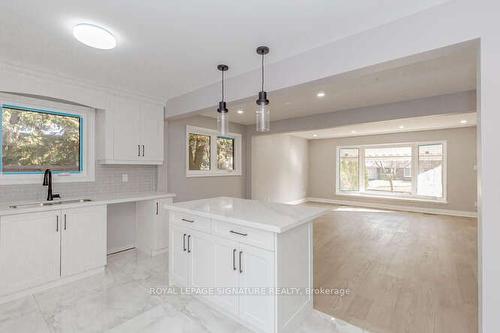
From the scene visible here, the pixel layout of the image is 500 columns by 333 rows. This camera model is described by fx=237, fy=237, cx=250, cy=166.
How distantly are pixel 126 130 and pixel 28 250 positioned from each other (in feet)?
5.80

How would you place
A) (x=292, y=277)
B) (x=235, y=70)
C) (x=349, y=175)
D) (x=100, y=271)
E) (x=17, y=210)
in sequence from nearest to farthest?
(x=292, y=277) → (x=17, y=210) → (x=235, y=70) → (x=100, y=271) → (x=349, y=175)

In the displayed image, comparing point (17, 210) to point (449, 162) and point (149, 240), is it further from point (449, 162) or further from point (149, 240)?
point (449, 162)

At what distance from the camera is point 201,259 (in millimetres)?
2207

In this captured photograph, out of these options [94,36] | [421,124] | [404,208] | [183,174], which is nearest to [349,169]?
[404,208]

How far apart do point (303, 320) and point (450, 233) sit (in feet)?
14.3

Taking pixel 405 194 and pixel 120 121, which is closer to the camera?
pixel 120 121

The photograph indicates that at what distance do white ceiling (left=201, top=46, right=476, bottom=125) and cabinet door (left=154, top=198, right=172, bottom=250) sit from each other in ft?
5.01

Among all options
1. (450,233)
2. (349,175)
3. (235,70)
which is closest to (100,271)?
(235,70)

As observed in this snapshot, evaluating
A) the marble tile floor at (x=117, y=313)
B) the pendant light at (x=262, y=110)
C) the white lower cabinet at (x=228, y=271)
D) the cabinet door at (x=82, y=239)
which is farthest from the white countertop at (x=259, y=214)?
the cabinet door at (x=82, y=239)

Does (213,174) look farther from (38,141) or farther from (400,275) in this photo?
(400,275)

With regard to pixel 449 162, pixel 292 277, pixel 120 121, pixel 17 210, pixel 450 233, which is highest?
pixel 120 121

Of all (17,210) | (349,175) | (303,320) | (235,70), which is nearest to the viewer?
(303,320)

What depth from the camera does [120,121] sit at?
3.36 m

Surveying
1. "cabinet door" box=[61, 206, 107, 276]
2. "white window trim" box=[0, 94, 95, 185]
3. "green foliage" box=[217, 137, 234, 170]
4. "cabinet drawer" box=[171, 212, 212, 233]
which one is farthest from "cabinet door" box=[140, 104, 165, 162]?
"green foliage" box=[217, 137, 234, 170]
